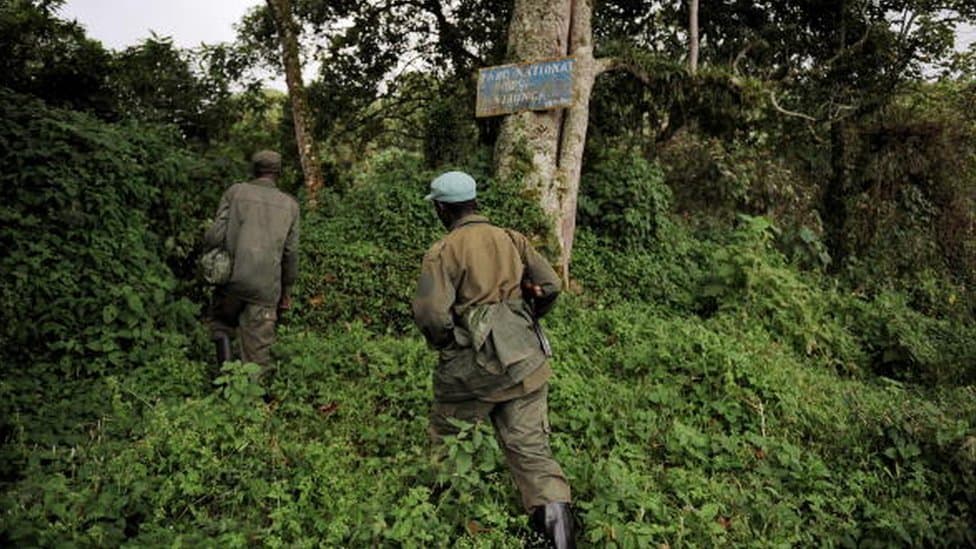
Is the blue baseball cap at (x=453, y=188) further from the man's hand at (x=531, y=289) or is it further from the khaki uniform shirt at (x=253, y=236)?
the khaki uniform shirt at (x=253, y=236)

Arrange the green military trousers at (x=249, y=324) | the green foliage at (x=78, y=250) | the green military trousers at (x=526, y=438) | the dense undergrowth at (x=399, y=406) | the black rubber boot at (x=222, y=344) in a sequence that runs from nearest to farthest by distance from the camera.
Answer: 1. the green military trousers at (x=526, y=438)
2. the dense undergrowth at (x=399, y=406)
3. the green foliage at (x=78, y=250)
4. the green military trousers at (x=249, y=324)
5. the black rubber boot at (x=222, y=344)

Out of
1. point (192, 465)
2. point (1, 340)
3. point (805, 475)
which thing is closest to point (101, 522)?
point (192, 465)

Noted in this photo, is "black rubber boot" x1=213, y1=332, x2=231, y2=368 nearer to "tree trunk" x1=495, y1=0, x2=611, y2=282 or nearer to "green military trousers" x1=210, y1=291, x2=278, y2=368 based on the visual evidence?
"green military trousers" x1=210, y1=291, x2=278, y2=368

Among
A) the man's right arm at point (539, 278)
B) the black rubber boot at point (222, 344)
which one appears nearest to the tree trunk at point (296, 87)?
the black rubber boot at point (222, 344)

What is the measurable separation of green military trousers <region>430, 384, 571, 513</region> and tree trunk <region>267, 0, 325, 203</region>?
6.22 meters

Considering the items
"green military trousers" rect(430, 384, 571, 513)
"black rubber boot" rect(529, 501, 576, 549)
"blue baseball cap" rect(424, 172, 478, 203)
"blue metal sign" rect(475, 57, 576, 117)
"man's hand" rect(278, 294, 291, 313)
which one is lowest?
"black rubber boot" rect(529, 501, 576, 549)

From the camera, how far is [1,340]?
15.6 feet

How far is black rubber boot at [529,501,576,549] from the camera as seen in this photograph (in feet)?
11.1

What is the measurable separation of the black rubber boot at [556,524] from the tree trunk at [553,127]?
4.70 meters

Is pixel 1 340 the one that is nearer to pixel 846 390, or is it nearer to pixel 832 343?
pixel 846 390

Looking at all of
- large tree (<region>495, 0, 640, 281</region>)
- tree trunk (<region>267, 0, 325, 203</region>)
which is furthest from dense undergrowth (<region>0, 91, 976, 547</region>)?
tree trunk (<region>267, 0, 325, 203</region>)

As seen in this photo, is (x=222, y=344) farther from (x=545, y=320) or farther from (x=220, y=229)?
(x=545, y=320)

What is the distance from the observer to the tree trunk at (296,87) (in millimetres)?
9289

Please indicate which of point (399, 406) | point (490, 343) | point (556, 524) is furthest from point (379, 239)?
point (556, 524)
